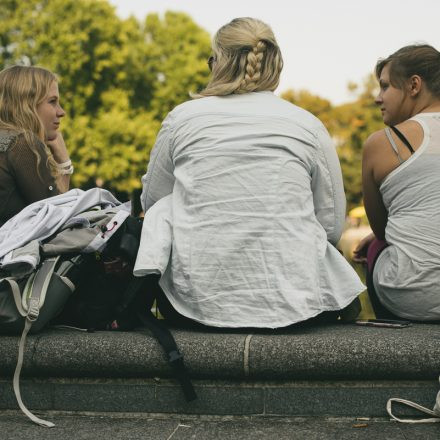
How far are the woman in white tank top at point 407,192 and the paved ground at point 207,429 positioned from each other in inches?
33.3

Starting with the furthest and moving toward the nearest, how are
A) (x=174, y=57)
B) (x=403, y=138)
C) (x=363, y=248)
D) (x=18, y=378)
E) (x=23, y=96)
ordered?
1. (x=174, y=57)
2. (x=23, y=96)
3. (x=363, y=248)
4. (x=403, y=138)
5. (x=18, y=378)

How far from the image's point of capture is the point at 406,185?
13.0 ft

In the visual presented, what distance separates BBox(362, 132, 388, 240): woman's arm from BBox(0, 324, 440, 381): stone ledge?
793mm

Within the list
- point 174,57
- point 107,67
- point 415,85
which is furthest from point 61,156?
point 174,57

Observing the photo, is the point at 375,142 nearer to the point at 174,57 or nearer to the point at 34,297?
the point at 34,297

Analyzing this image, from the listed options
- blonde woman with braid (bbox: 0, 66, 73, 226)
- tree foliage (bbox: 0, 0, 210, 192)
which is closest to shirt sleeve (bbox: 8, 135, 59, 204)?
blonde woman with braid (bbox: 0, 66, 73, 226)

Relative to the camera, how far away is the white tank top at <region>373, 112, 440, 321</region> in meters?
3.86

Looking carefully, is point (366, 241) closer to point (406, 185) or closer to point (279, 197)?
point (406, 185)

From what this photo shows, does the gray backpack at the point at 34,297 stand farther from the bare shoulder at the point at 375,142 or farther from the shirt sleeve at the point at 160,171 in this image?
the bare shoulder at the point at 375,142

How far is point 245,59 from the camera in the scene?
3.92m

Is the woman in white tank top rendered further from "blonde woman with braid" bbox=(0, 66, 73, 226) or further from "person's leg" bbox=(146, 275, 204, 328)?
"blonde woman with braid" bbox=(0, 66, 73, 226)

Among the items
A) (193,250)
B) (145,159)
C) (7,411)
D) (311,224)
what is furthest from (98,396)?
(145,159)

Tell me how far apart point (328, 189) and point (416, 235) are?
0.49 metres

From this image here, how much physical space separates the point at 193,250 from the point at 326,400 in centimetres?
90
